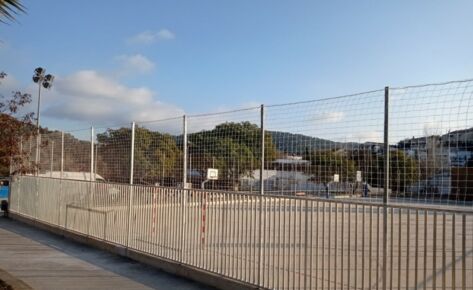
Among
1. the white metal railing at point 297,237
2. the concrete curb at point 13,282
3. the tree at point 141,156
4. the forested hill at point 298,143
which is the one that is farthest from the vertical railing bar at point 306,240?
the tree at point 141,156

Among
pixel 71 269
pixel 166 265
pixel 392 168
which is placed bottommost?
pixel 71 269

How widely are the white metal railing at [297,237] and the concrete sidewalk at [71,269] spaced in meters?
0.49

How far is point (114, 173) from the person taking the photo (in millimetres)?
13875

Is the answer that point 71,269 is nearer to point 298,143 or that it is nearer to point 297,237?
point 297,237

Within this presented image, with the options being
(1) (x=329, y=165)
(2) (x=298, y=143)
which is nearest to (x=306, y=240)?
(1) (x=329, y=165)

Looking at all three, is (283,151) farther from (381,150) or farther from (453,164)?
(453,164)

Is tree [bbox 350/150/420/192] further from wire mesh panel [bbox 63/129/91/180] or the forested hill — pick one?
wire mesh panel [bbox 63/129/91/180]

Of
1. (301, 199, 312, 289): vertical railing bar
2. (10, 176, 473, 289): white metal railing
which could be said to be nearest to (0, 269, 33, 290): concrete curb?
(10, 176, 473, 289): white metal railing

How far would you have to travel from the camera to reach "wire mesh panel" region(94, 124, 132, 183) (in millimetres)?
13203

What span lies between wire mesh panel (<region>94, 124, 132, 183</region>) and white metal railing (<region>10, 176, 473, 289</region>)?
598 millimetres

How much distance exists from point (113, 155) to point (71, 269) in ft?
13.2

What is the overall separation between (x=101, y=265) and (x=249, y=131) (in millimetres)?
4255

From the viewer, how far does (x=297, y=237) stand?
7.43 metres

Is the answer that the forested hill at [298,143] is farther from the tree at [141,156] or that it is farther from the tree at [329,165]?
the tree at [141,156]
